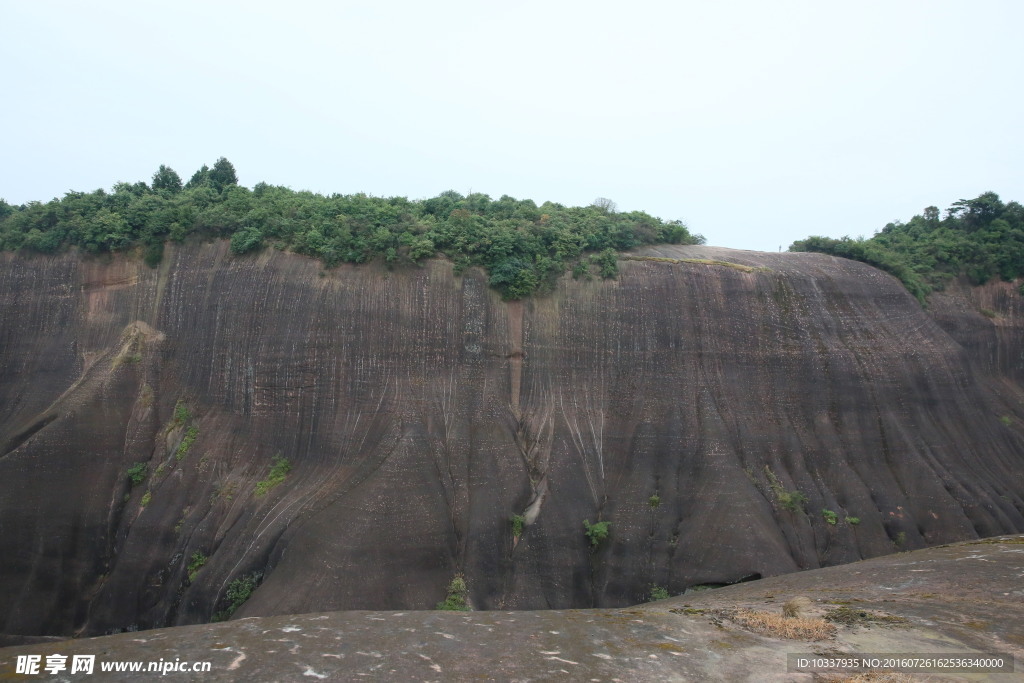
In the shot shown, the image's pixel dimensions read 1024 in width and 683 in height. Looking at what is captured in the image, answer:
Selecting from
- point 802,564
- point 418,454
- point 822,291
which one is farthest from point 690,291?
point 418,454

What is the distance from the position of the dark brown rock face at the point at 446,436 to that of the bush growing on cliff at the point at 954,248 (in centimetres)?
391

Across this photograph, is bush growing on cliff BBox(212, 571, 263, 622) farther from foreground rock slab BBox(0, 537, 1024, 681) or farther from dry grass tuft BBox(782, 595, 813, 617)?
dry grass tuft BBox(782, 595, 813, 617)

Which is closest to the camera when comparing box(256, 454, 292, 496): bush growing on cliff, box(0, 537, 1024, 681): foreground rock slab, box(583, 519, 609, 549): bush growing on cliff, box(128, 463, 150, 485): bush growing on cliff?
box(0, 537, 1024, 681): foreground rock slab

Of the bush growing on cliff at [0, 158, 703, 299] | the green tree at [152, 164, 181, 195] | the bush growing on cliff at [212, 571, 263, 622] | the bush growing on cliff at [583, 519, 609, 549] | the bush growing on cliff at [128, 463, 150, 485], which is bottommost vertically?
the bush growing on cliff at [212, 571, 263, 622]

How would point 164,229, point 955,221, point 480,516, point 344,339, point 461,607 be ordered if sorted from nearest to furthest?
point 461,607
point 480,516
point 344,339
point 164,229
point 955,221

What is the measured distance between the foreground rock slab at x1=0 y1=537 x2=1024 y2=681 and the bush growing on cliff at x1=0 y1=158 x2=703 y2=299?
13073 mm

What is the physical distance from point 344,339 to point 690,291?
1282cm

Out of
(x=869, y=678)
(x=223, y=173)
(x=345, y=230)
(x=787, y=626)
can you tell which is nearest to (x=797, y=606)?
(x=787, y=626)

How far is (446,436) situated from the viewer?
2308cm

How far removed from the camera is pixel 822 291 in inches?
1092

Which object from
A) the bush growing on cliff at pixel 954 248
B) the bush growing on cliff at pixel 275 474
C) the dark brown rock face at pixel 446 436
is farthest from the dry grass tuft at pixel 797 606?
the bush growing on cliff at pixel 954 248

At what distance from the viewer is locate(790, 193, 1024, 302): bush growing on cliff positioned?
100 ft

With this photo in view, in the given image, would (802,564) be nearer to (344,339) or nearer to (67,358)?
(344,339)

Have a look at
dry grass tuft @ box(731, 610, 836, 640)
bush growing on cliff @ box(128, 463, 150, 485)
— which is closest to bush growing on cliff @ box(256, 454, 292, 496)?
bush growing on cliff @ box(128, 463, 150, 485)
